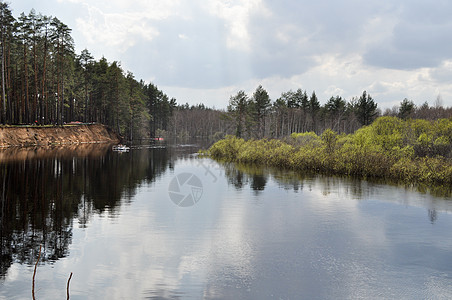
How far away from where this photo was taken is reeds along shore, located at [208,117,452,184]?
30.0 metres

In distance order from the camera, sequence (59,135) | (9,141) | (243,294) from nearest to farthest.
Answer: (243,294) → (9,141) → (59,135)

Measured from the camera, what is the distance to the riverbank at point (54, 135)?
5806 centimetres

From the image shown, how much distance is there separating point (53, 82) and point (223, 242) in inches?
2636

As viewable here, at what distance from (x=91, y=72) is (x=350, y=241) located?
88592mm

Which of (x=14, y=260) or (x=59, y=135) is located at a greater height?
(x=59, y=135)

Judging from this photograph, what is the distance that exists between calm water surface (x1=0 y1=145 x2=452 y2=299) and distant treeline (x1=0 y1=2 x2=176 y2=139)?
42.8 metres

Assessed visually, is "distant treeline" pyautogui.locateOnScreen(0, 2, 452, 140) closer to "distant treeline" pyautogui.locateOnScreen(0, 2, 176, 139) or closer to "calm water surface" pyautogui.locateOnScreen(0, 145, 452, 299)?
"distant treeline" pyautogui.locateOnScreen(0, 2, 176, 139)

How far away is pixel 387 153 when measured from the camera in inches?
1364

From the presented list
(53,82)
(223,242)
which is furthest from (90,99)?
(223,242)

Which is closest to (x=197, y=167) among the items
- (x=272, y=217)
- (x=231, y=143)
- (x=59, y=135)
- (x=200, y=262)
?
(x=231, y=143)

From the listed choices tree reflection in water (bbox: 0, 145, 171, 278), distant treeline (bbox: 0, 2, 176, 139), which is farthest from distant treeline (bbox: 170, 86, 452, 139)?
tree reflection in water (bbox: 0, 145, 171, 278)

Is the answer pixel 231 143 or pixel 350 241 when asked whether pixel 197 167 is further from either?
pixel 350 241

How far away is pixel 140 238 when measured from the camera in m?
14.2

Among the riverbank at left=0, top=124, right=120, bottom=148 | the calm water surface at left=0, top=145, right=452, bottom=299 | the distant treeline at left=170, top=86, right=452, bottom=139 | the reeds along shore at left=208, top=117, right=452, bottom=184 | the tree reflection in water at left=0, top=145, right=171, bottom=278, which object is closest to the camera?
the calm water surface at left=0, top=145, right=452, bottom=299
